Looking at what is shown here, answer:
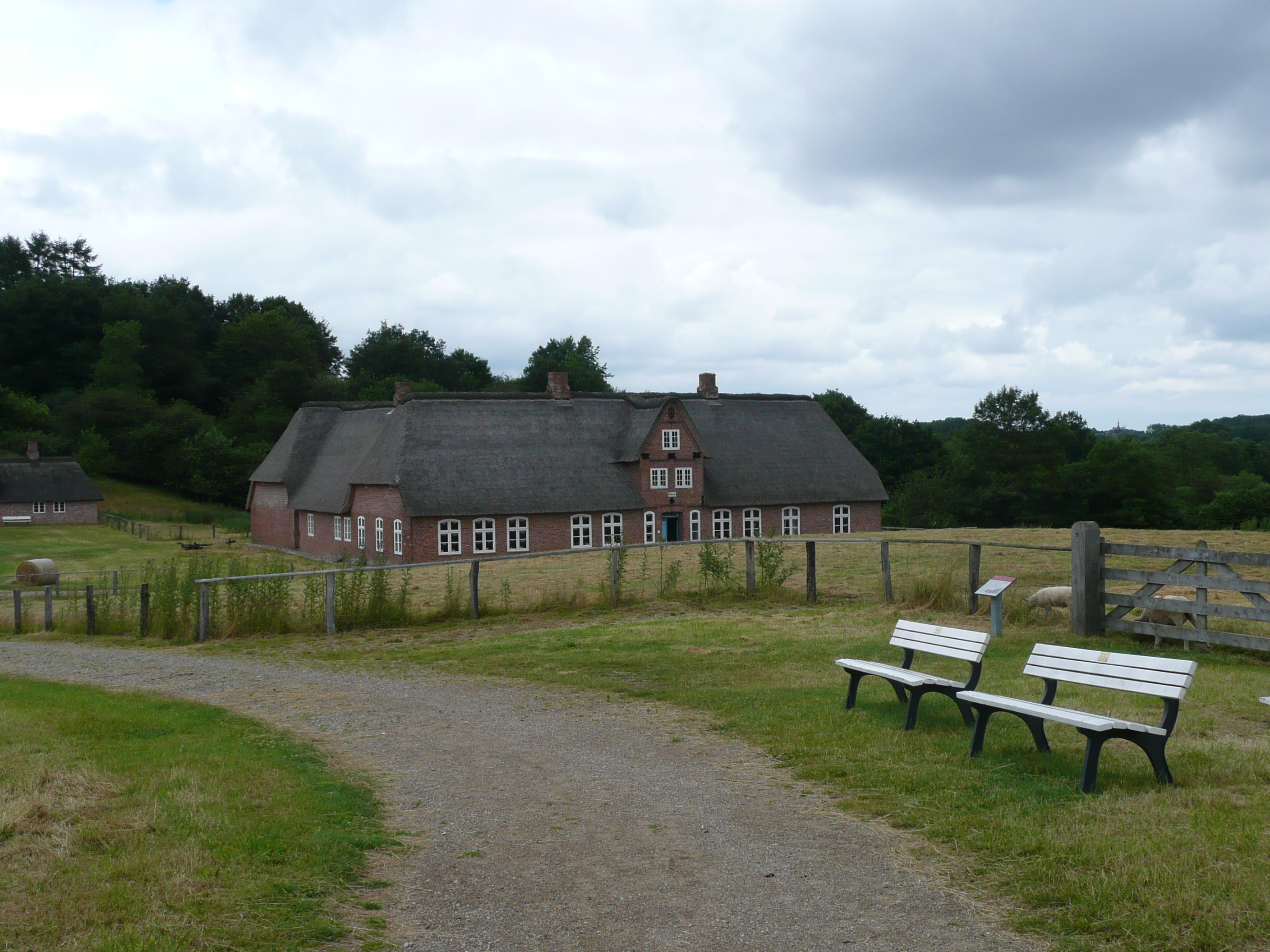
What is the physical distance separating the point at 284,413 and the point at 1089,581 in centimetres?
8671

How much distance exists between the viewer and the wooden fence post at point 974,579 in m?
17.0

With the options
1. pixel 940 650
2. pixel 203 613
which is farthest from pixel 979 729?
pixel 203 613

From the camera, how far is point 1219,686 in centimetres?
1098

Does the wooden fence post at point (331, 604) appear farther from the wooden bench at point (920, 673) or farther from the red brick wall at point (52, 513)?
the red brick wall at point (52, 513)

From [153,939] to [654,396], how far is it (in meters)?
48.2

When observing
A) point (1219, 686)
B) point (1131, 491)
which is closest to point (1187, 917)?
point (1219, 686)

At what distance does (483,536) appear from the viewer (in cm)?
4562

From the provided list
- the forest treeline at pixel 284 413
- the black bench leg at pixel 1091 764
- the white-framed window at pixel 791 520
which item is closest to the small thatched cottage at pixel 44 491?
the forest treeline at pixel 284 413

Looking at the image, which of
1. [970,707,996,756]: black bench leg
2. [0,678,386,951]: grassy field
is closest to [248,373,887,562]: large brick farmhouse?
[0,678,386,951]: grassy field

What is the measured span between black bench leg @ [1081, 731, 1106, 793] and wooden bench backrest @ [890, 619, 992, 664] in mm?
1880

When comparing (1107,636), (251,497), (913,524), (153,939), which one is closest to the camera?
(153,939)

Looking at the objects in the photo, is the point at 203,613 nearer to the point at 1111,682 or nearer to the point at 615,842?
the point at 615,842

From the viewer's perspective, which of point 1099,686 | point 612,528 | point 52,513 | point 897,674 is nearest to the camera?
point 1099,686

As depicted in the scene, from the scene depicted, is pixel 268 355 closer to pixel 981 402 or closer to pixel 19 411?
pixel 19 411
